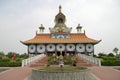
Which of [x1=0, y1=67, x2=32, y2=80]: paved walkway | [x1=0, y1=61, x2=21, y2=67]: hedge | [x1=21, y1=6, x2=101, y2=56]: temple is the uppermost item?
[x1=21, y1=6, x2=101, y2=56]: temple

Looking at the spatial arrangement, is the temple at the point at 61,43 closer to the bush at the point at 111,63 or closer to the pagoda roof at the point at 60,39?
the pagoda roof at the point at 60,39

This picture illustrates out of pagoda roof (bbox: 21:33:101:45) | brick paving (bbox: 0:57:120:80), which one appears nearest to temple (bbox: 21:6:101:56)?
pagoda roof (bbox: 21:33:101:45)

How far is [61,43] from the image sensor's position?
42781 mm

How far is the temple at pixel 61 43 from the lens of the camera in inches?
1676

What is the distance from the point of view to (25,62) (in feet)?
89.0

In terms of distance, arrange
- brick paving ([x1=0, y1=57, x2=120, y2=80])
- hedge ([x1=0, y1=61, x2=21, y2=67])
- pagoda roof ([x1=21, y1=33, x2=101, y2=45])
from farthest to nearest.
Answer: pagoda roof ([x1=21, y1=33, x2=101, y2=45])
hedge ([x1=0, y1=61, x2=21, y2=67])
brick paving ([x1=0, y1=57, x2=120, y2=80])

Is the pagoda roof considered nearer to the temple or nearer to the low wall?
the temple

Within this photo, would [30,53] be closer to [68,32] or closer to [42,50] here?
[42,50]

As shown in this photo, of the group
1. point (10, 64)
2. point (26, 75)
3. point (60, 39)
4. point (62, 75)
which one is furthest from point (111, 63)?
point (60, 39)

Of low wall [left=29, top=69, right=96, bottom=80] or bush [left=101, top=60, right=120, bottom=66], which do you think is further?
bush [left=101, top=60, right=120, bottom=66]

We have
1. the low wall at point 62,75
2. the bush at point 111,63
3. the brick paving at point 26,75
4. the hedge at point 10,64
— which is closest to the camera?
the low wall at point 62,75

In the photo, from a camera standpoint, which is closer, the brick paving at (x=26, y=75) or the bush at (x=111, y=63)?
the brick paving at (x=26, y=75)

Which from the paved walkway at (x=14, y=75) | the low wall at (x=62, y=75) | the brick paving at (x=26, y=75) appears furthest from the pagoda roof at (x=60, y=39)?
the low wall at (x=62, y=75)

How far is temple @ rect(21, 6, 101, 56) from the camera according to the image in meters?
42.6
